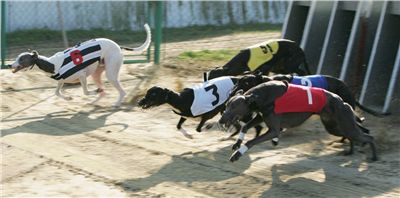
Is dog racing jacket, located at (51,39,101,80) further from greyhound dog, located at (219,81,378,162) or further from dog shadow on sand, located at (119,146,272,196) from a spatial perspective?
greyhound dog, located at (219,81,378,162)

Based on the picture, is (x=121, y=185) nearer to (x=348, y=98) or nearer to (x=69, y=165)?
(x=69, y=165)

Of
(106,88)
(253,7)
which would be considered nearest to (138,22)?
(253,7)

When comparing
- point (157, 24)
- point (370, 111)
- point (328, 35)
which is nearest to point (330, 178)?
point (370, 111)

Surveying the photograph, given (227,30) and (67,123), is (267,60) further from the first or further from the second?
(227,30)

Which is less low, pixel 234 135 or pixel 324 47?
pixel 324 47

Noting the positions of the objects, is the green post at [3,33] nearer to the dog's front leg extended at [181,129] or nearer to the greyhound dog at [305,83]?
the dog's front leg extended at [181,129]

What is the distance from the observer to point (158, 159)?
6.43 metres

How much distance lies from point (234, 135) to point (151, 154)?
1019mm

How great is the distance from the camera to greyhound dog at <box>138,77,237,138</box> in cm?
680

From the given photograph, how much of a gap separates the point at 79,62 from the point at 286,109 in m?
3.48

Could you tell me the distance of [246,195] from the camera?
17.7 ft

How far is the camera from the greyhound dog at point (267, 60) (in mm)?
8211

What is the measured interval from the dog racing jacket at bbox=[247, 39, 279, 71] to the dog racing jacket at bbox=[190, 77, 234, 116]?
1404 mm

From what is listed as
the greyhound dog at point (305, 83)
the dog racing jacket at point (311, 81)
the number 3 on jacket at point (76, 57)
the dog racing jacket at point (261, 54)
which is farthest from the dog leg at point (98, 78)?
the dog racing jacket at point (311, 81)
